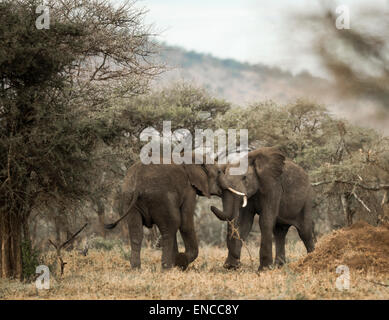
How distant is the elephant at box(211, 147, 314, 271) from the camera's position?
41.8 feet

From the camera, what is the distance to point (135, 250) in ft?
39.5

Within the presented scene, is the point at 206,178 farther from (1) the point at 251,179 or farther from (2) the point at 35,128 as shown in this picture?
(2) the point at 35,128

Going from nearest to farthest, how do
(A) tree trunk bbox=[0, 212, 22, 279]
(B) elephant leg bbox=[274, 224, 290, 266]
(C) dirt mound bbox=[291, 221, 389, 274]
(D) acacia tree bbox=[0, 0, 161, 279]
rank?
(D) acacia tree bbox=[0, 0, 161, 279], (C) dirt mound bbox=[291, 221, 389, 274], (A) tree trunk bbox=[0, 212, 22, 279], (B) elephant leg bbox=[274, 224, 290, 266]

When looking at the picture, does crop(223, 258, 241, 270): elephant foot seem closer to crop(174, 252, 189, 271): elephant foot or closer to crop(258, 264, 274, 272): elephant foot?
crop(258, 264, 274, 272): elephant foot

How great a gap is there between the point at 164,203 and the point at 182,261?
1.47 metres

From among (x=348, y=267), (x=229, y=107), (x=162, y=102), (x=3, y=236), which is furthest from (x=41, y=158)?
(x=229, y=107)

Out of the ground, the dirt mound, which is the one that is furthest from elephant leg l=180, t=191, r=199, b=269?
the dirt mound

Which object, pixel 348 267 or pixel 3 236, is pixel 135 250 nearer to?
pixel 3 236

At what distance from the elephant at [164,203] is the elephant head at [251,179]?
61 centimetres

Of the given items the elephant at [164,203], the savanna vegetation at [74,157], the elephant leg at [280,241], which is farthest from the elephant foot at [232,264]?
the elephant leg at [280,241]

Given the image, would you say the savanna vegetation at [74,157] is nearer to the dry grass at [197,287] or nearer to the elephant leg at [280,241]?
the dry grass at [197,287]

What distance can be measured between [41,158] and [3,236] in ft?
5.79

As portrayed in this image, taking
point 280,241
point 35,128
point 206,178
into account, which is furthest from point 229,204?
point 35,128

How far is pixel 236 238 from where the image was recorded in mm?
12758
